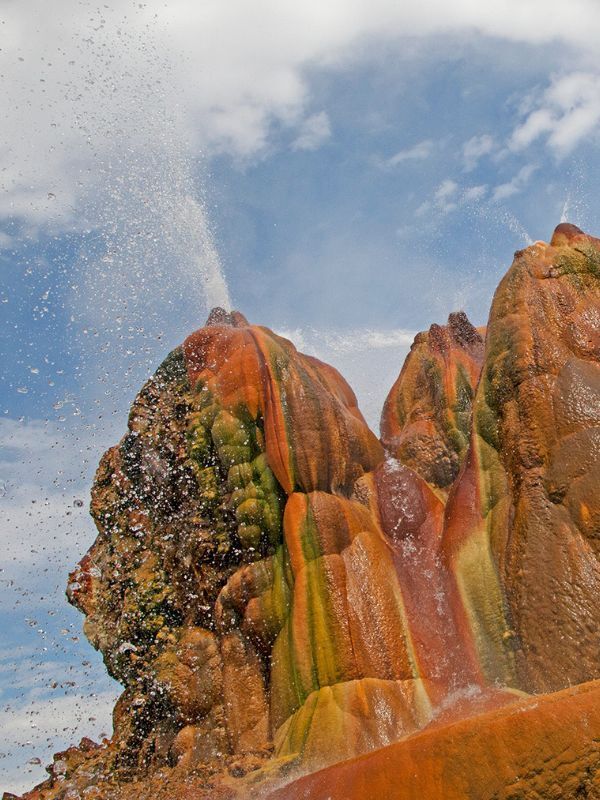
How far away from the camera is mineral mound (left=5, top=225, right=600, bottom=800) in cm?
668

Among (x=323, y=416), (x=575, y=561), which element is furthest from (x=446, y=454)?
(x=575, y=561)

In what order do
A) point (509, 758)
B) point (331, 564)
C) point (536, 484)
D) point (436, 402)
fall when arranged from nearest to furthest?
point (509, 758) < point (536, 484) < point (331, 564) < point (436, 402)

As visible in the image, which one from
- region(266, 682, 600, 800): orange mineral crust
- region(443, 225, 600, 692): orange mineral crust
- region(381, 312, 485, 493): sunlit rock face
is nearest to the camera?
region(266, 682, 600, 800): orange mineral crust

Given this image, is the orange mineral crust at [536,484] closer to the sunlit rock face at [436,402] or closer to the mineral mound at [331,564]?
the mineral mound at [331,564]

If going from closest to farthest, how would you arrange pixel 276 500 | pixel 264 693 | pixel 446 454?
1. pixel 264 693
2. pixel 276 500
3. pixel 446 454

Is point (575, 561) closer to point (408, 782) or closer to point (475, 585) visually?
point (475, 585)

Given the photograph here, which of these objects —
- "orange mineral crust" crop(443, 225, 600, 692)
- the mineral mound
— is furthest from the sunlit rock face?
"orange mineral crust" crop(443, 225, 600, 692)

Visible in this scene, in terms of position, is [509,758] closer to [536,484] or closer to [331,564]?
[536,484]

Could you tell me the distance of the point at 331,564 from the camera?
787 cm

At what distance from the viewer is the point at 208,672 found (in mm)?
8367

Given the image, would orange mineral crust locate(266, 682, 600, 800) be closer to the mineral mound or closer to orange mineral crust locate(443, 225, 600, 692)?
the mineral mound

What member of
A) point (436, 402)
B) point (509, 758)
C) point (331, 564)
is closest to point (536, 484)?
point (331, 564)

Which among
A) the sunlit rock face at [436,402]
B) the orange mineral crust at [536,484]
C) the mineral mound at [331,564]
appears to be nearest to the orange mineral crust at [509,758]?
the mineral mound at [331,564]

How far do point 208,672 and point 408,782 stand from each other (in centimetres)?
456
